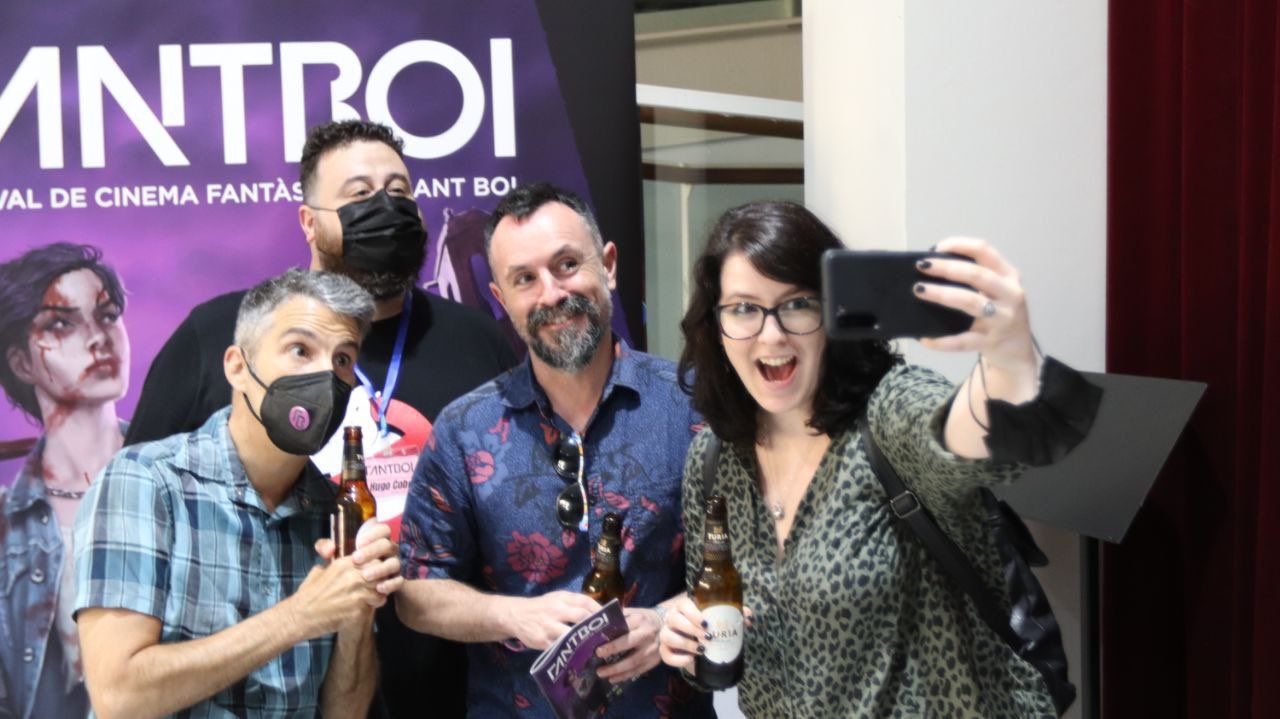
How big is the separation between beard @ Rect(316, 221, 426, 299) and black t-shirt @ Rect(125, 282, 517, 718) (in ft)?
0.44

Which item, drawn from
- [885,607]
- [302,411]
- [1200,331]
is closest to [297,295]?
[302,411]

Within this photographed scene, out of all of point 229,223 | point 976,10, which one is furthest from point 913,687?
point 229,223

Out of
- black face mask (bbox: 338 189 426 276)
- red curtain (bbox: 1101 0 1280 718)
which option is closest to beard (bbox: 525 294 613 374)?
black face mask (bbox: 338 189 426 276)

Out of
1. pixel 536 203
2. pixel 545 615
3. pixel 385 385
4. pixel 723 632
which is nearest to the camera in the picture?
pixel 723 632

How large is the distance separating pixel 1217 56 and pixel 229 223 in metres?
2.82

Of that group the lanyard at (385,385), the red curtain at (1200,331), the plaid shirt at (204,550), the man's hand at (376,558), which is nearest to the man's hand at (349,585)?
the man's hand at (376,558)

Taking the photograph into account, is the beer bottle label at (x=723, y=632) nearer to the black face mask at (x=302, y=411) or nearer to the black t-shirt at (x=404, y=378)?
the black face mask at (x=302, y=411)

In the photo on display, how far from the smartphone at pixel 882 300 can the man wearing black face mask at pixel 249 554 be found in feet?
3.74

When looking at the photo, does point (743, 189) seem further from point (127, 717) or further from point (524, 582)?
point (127, 717)

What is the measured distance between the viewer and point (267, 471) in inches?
91.0

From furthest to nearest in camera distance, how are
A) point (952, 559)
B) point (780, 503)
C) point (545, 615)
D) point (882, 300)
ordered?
point (545, 615)
point (780, 503)
point (952, 559)
point (882, 300)

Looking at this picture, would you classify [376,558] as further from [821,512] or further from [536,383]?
[821,512]

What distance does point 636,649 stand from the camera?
86.6 inches

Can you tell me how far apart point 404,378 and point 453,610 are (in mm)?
970
